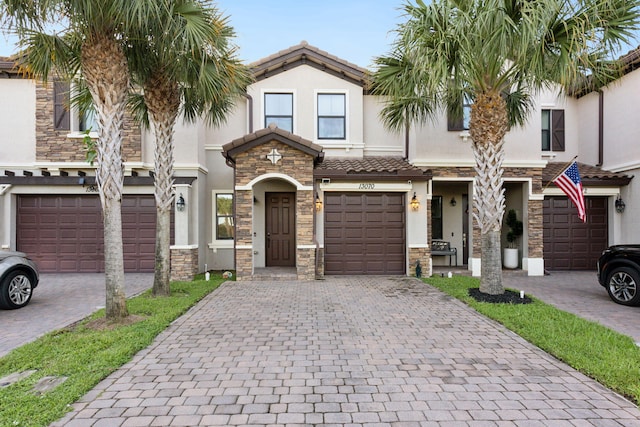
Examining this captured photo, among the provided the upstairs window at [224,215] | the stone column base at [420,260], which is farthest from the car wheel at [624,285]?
the upstairs window at [224,215]

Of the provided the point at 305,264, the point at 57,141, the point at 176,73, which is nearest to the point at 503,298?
the point at 305,264

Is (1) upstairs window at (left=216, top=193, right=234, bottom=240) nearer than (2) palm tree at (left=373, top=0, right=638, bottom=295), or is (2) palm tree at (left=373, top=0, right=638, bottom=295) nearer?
(2) palm tree at (left=373, top=0, right=638, bottom=295)

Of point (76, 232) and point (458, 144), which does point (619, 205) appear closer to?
point (458, 144)

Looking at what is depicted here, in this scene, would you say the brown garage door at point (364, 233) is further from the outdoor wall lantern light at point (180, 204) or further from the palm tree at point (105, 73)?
the palm tree at point (105, 73)

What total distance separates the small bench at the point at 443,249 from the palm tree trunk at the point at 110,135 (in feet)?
32.2

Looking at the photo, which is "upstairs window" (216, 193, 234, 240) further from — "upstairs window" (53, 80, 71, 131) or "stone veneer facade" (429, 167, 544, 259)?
"stone veneer facade" (429, 167, 544, 259)

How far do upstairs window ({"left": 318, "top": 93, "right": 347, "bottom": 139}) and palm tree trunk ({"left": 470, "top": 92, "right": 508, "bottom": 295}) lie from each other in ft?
19.0

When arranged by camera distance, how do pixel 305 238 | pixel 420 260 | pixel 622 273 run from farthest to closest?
pixel 420 260 → pixel 305 238 → pixel 622 273

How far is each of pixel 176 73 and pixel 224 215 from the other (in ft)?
20.4

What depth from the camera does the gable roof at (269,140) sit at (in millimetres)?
10203

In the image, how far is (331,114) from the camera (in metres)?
13.1

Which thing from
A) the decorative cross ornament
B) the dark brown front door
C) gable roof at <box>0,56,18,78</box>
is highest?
gable roof at <box>0,56,18,78</box>

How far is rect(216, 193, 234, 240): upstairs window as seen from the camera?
12875 mm

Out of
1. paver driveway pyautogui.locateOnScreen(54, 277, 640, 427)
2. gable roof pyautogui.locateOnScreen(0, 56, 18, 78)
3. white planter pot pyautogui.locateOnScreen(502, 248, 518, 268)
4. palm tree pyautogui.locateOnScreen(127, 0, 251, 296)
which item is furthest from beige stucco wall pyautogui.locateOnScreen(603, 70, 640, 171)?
gable roof pyautogui.locateOnScreen(0, 56, 18, 78)
